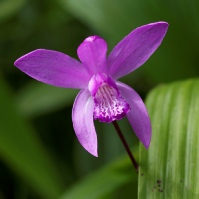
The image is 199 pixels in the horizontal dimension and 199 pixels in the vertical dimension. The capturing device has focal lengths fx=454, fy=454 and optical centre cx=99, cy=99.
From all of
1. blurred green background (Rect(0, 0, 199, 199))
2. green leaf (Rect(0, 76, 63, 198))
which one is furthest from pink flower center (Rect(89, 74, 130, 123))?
green leaf (Rect(0, 76, 63, 198))

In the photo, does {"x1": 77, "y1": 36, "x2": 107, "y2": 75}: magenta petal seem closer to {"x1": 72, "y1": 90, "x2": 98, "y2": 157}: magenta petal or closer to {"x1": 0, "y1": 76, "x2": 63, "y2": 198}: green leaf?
{"x1": 72, "y1": 90, "x2": 98, "y2": 157}: magenta petal

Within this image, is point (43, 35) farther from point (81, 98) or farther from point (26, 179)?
point (81, 98)

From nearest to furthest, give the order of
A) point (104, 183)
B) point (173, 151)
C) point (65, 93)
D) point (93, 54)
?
point (93, 54)
point (173, 151)
point (104, 183)
point (65, 93)

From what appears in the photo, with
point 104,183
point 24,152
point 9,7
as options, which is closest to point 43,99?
point 24,152

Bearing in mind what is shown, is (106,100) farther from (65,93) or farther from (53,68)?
(65,93)

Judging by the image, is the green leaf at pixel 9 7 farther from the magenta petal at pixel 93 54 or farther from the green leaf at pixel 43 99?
the magenta petal at pixel 93 54

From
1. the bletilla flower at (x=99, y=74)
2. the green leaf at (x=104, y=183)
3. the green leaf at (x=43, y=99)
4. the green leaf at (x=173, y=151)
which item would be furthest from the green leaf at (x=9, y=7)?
the bletilla flower at (x=99, y=74)
